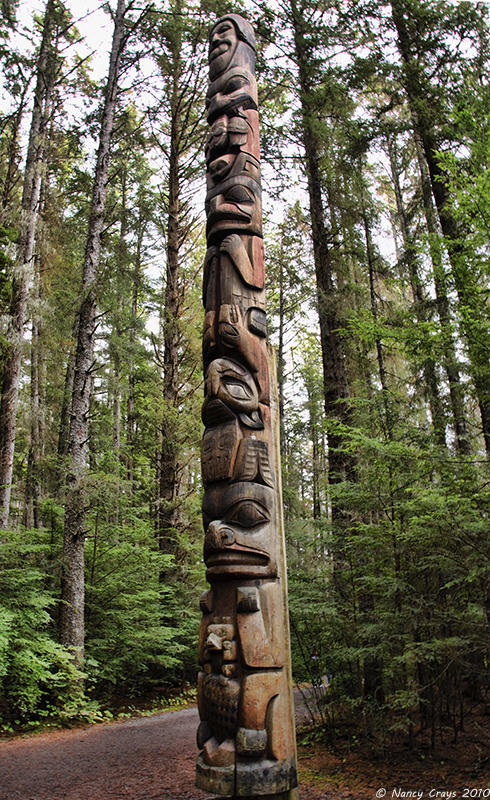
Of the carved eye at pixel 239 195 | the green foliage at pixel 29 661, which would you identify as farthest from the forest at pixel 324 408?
the carved eye at pixel 239 195

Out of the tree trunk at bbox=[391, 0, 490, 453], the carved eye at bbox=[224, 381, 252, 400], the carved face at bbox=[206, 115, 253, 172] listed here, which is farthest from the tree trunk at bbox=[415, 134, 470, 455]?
the carved eye at bbox=[224, 381, 252, 400]

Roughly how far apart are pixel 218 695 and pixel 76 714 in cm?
517

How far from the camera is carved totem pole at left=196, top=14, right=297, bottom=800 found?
3850mm

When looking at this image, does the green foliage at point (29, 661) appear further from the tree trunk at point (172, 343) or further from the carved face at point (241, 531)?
the carved face at point (241, 531)

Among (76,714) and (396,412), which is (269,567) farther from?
(76,714)

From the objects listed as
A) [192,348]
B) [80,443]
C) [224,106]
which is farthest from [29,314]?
[224,106]

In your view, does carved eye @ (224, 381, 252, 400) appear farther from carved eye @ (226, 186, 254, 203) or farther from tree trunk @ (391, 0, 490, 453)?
tree trunk @ (391, 0, 490, 453)

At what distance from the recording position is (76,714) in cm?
793

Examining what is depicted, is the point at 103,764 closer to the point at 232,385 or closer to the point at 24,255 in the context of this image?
the point at 232,385

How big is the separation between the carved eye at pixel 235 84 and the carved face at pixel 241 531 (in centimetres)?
491

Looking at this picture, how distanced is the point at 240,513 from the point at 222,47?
20.0 ft

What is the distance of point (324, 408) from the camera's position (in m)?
9.70

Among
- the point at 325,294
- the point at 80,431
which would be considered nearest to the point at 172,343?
the point at 80,431

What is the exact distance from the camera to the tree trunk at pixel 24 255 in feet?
39.6
